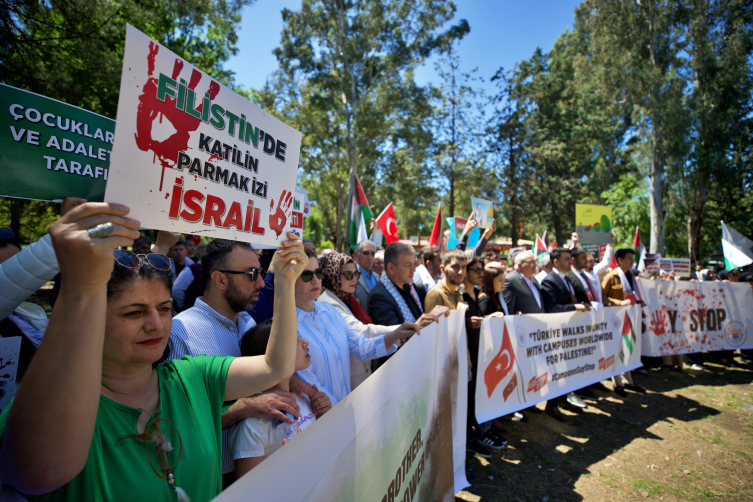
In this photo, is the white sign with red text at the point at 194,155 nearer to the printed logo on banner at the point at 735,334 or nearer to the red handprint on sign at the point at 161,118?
the red handprint on sign at the point at 161,118

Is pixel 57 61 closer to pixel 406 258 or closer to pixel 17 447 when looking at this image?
pixel 406 258

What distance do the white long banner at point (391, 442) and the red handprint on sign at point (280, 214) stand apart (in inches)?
29.9

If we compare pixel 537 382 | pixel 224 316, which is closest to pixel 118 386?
pixel 224 316

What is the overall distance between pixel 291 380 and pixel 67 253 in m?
1.27

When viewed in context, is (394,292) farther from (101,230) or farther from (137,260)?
(101,230)

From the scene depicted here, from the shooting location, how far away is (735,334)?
23.3 ft

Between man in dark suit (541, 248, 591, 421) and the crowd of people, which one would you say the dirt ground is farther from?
the crowd of people

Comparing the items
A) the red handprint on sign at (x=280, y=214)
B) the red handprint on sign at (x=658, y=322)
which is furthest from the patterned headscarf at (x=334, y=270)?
the red handprint on sign at (x=658, y=322)

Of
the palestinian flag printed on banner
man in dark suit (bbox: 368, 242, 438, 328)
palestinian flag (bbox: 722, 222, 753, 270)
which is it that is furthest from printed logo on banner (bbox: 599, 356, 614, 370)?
palestinian flag (bbox: 722, 222, 753, 270)

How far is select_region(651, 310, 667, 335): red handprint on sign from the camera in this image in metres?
6.45

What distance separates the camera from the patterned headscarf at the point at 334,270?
3195mm

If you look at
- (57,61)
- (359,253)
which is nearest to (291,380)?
(359,253)

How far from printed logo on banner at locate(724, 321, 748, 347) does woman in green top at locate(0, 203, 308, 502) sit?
8.75m

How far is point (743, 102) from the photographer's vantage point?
19.3 meters
